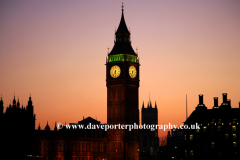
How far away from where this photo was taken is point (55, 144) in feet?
436

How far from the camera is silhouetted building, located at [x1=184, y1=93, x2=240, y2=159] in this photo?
13675cm

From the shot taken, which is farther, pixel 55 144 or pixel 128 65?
pixel 128 65

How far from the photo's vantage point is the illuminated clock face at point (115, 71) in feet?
475

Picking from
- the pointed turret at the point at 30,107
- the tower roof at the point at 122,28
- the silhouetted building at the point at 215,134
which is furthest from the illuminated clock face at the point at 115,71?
the pointed turret at the point at 30,107

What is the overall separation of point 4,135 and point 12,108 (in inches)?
518

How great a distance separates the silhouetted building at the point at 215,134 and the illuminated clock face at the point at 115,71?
77.1 ft

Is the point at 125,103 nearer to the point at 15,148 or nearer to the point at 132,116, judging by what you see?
the point at 132,116

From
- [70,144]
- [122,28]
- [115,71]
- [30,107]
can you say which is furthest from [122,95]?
[30,107]

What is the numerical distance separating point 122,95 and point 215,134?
26332 millimetres

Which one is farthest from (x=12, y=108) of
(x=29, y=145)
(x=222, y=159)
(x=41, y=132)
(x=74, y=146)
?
(x=222, y=159)

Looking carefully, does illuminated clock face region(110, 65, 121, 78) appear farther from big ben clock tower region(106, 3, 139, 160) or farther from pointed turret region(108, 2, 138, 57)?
pointed turret region(108, 2, 138, 57)

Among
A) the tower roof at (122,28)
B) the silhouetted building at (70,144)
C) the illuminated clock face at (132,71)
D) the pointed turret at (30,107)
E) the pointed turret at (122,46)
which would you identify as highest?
the tower roof at (122,28)

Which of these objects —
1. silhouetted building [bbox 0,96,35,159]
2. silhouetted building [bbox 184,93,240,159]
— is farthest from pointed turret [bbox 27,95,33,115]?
silhouetted building [bbox 184,93,240,159]

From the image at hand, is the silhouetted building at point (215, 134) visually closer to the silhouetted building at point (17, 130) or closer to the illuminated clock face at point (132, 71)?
the illuminated clock face at point (132, 71)
